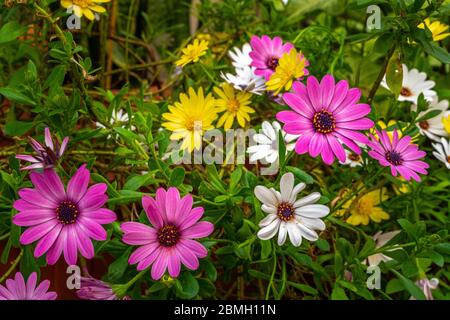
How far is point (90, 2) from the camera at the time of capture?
60 centimetres

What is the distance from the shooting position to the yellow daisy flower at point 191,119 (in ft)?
1.90

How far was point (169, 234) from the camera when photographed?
19.5 inches

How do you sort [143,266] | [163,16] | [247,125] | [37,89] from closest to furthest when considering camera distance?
[143,266]
[37,89]
[247,125]
[163,16]

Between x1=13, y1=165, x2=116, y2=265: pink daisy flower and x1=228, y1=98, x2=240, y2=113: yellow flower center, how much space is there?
0.67ft

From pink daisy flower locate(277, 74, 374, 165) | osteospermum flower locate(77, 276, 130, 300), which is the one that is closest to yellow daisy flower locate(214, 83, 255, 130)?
pink daisy flower locate(277, 74, 374, 165)

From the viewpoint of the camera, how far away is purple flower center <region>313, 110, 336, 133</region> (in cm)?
52

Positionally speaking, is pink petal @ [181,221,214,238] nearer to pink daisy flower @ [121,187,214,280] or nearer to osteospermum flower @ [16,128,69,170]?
pink daisy flower @ [121,187,214,280]

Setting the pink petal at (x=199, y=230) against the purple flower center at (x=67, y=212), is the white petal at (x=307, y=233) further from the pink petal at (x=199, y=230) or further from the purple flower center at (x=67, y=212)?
the purple flower center at (x=67, y=212)

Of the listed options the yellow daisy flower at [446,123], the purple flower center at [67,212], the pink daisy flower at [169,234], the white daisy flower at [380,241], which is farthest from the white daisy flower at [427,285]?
the purple flower center at [67,212]

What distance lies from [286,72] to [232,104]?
0.07 meters

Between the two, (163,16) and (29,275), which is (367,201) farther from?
(163,16)

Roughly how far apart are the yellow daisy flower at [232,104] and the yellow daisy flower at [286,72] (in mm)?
40
